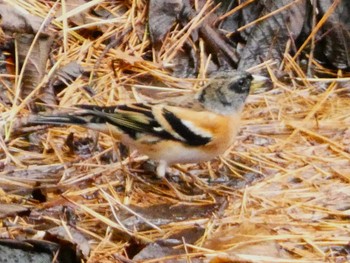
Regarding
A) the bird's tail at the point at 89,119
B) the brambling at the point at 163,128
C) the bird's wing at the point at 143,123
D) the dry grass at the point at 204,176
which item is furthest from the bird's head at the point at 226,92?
the bird's tail at the point at 89,119

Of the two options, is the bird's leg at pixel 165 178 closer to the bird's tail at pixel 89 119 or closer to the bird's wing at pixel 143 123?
the bird's wing at pixel 143 123

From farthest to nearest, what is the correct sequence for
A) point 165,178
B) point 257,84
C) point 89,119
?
point 257,84, point 165,178, point 89,119

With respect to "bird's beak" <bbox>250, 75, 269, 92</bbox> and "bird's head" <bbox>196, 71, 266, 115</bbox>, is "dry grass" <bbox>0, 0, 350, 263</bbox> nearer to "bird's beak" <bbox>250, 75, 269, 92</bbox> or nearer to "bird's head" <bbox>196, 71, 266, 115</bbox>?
"bird's beak" <bbox>250, 75, 269, 92</bbox>

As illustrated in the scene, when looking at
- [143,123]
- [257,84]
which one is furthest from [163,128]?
[257,84]

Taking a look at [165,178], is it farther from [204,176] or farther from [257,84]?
[257,84]

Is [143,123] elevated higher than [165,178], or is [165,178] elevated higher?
[143,123]

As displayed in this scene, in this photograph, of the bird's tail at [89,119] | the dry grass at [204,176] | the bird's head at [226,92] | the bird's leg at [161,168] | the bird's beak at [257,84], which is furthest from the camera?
the bird's beak at [257,84]

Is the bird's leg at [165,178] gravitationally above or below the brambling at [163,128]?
below

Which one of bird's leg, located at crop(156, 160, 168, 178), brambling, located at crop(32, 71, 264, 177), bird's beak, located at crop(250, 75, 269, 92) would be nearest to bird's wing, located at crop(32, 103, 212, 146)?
brambling, located at crop(32, 71, 264, 177)

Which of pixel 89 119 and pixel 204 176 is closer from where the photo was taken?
pixel 89 119
